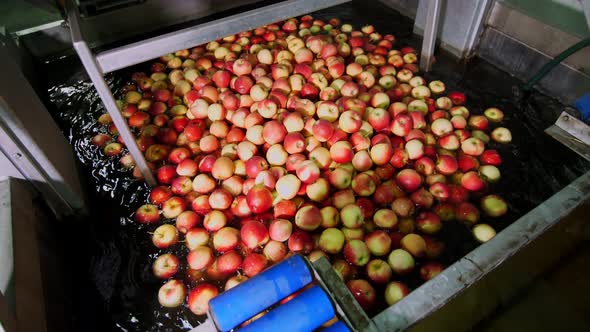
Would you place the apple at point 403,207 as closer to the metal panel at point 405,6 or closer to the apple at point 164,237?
the apple at point 164,237

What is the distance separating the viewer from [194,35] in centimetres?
218

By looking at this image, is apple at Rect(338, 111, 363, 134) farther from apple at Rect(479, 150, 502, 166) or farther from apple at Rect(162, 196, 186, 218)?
apple at Rect(162, 196, 186, 218)

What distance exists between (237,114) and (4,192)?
1.62m

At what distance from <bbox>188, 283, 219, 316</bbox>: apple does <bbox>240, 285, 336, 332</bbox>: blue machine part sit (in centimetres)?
103

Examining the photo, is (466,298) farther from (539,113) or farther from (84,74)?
(84,74)

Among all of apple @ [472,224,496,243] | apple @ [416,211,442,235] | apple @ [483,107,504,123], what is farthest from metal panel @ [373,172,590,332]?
apple @ [483,107,504,123]

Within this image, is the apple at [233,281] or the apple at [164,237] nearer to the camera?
the apple at [233,281]

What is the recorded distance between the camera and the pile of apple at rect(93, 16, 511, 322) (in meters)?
2.33

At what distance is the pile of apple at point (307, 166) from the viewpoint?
7.64 ft

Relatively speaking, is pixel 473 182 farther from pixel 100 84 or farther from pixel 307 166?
pixel 100 84

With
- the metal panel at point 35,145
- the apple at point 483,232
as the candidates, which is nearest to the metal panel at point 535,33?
the apple at point 483,232

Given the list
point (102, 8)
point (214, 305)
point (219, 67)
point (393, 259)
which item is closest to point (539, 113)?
point (393, 259)

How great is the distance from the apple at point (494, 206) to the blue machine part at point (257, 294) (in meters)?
1.77

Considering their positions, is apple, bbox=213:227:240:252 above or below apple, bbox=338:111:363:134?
below
